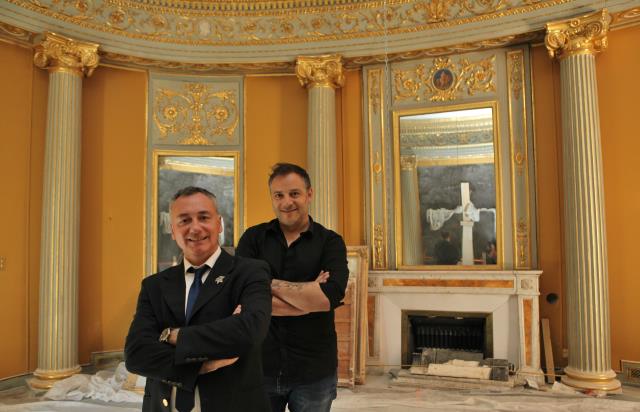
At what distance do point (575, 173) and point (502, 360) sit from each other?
1.95 metres

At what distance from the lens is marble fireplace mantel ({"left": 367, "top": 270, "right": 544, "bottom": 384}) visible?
17.0 feet

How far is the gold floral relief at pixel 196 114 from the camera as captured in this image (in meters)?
6.27

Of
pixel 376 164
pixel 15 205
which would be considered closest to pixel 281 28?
pixel 376 164

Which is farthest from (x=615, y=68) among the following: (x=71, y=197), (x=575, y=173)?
(x=71, y=197)

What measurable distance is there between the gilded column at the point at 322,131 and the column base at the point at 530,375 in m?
2.41

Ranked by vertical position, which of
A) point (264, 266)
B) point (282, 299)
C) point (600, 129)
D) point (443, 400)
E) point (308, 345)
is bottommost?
point (443, 400)

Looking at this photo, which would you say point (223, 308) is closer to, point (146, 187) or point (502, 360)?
point (502, 360)

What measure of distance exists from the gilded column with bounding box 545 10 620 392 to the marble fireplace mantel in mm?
350

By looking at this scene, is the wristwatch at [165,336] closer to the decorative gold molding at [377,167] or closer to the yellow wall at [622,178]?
the decorative gold molding at [377,167]

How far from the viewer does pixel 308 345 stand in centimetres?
200

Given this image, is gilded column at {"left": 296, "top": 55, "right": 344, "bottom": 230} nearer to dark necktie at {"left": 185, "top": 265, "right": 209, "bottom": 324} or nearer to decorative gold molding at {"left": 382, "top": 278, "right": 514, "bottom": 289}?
decorative gold molding at {"left": 382, "top": 278, "right": 514, "bottom": 289}

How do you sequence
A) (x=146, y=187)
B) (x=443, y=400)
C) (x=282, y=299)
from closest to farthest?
1. (x=282, y=299)
2. (x=443, y=400)
3. (x=146, y=187)

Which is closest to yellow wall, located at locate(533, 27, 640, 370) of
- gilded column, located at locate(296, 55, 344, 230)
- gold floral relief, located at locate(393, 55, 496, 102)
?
gold floral relief, located at locate(393, 55, 496, 102)

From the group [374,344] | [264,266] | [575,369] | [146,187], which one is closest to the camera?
[264,266]
